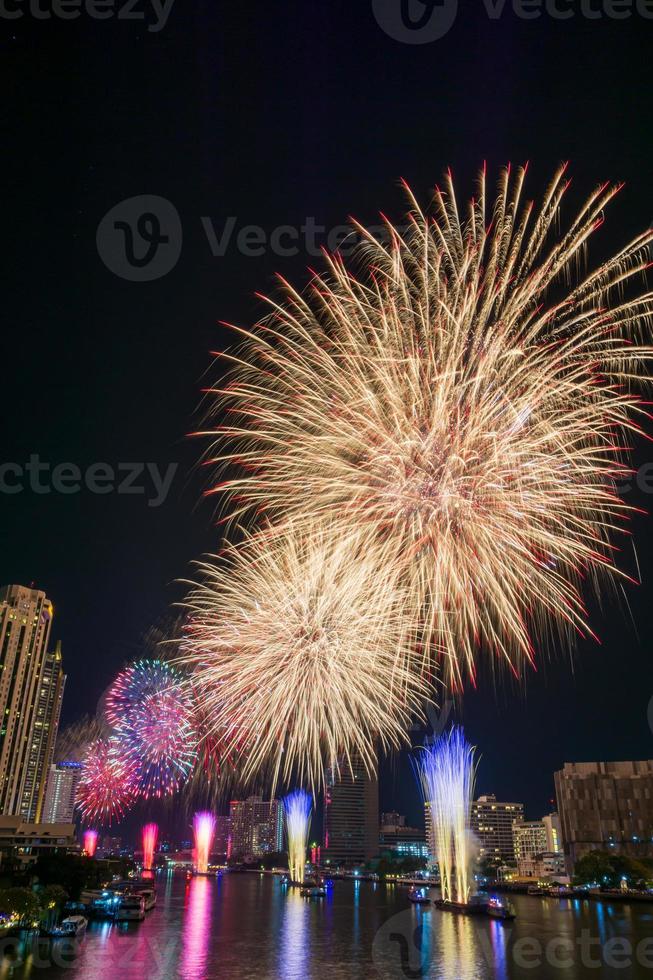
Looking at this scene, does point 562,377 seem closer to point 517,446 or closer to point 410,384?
point 517,446

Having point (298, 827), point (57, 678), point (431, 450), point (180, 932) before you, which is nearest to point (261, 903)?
point (298, 827)

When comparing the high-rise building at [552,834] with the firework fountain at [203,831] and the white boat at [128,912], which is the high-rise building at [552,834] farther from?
the white boat at [128,912]

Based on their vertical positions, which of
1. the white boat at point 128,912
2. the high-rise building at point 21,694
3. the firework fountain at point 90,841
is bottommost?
the white boat at point 128,912

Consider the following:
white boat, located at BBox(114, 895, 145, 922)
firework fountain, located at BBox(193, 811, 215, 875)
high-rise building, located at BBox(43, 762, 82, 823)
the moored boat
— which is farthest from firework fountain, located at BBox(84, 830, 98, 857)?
the moored boat

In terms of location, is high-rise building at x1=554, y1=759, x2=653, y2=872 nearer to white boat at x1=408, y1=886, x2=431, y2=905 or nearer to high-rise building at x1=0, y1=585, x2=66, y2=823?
white boat at x1=408, y1=886, x2=431, y2=905

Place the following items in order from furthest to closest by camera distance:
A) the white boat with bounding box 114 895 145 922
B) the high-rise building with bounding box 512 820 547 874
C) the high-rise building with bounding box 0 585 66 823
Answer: the high-rise building with bounding box 512 820 547 874 → the high-rise building with bounding box 0 585 66 823 → the white boat with bounding box 114 895 145 922

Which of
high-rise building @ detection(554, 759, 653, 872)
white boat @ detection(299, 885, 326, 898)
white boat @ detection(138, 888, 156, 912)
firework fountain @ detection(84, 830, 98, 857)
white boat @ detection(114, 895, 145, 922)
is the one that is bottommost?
white boat @ detection(299, 885, 326, 898)

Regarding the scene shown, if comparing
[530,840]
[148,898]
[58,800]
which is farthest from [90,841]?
[530,840]

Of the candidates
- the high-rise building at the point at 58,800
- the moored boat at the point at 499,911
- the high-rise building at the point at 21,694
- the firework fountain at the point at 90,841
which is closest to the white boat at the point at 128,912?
the moored boat at the point at 499,911
